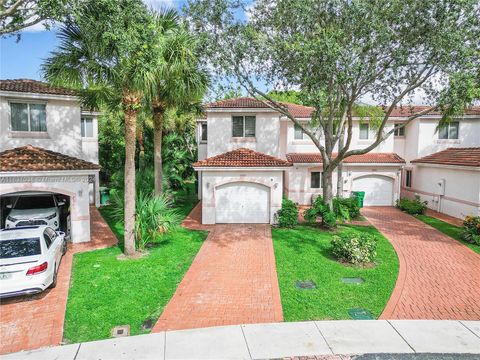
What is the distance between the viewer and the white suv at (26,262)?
326 inches

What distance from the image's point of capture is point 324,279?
1048 cm

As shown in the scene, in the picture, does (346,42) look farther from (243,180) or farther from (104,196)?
(104,196)

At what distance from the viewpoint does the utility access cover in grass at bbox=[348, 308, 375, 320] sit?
8131 millimetres

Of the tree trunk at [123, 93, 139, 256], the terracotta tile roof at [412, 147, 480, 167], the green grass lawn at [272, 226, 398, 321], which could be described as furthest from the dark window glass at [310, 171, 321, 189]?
the tree trunk at [123, 93, 139, 256]

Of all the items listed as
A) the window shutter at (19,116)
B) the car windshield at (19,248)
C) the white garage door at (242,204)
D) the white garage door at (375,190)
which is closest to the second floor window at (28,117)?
the window shutter at (19,116)

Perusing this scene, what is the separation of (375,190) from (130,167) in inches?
733

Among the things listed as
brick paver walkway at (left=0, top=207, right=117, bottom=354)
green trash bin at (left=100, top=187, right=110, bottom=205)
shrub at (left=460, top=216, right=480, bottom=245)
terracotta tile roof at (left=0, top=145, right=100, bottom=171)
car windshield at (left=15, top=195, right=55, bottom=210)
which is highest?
terracotta tile roof at (left=0, top=145, right=100, bottom=171)

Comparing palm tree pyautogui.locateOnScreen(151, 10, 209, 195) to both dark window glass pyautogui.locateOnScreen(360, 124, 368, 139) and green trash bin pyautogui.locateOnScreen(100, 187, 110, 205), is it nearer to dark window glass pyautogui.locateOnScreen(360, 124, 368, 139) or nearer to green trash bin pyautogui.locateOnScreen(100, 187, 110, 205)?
green trash bin pyautogui.locateOnScreen(100, 187, 110, 205)

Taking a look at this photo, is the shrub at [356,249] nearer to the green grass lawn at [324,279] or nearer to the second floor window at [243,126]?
the green grass lawn at [324,279]

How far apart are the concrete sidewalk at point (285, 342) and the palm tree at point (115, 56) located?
5960mm

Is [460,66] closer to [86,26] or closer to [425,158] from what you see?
[425,158]

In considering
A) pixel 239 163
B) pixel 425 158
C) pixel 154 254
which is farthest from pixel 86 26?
pixel 425 158

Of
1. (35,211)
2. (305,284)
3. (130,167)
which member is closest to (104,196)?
(35,211)

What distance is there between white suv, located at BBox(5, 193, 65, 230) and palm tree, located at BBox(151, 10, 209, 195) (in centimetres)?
698
